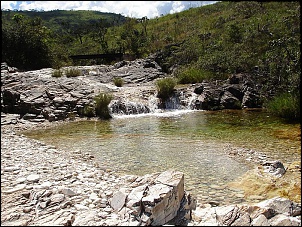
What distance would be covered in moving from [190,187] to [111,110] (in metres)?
9.86

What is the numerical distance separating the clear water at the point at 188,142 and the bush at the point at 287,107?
403 mm

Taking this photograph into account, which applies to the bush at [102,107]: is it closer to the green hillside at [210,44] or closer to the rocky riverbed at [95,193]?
the rocky riverbed at [95,193]

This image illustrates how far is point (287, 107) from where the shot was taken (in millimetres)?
11383

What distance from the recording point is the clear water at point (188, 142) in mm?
6690

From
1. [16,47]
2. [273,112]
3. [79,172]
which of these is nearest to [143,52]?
[16,47]

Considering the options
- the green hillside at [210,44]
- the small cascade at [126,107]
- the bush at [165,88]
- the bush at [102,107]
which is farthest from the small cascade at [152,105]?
the green hillside at [210,44]

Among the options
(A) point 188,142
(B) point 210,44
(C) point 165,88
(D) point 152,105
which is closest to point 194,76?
(C) point 165,88

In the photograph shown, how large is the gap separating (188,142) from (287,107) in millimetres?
4666

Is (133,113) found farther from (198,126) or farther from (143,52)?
(143,52)

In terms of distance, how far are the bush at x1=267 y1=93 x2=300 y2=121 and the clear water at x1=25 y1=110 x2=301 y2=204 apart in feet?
1.32

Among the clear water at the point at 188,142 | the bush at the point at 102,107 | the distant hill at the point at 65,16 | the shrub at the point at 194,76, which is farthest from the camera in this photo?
the distant hill at the point at 65,16

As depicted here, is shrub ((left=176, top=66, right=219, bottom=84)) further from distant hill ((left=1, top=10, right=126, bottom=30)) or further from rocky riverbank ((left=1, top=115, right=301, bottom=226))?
distant hill ((left=1, top=10, right=126, bottom=30))

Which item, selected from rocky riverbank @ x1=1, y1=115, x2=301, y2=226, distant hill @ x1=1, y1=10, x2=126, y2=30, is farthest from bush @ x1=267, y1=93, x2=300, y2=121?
distant hill @ x1=1, y1=10, x2=126, y2=30

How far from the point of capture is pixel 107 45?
113 ft
